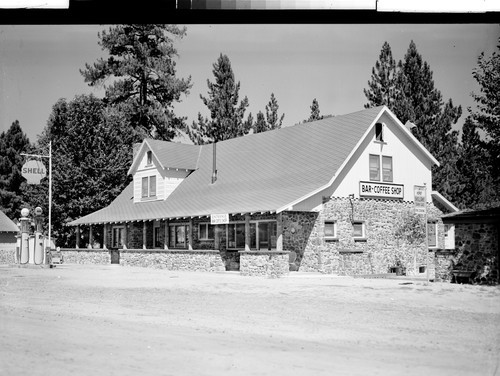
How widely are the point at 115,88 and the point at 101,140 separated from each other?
16.3ft

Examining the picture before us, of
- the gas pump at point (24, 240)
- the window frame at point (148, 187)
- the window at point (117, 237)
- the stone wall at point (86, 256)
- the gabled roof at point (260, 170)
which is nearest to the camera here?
the gabled roof at point (260, 170)

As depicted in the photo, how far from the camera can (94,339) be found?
7.50 meters

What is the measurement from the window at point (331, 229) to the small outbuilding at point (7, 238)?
45.7 feet

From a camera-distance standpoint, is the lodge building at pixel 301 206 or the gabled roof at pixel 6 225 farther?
the gabled roof at pixel 6 225

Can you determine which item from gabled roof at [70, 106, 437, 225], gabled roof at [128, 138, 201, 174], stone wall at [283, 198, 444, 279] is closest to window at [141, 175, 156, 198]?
gabled roof at [70, 106, 437, 225]

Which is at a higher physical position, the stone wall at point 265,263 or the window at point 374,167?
the window at point 374,167

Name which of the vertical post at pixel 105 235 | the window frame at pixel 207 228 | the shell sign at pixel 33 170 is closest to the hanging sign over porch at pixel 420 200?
the shell sign at pixel 33 170

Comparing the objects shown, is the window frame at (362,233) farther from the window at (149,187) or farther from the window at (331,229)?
the window at (149,187)

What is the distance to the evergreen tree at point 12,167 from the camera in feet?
32.2

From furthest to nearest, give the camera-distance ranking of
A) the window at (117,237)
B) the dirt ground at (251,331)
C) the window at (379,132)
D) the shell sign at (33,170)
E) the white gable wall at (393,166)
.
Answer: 1. the window at (117,237)
2. the window at (379,132)
3. the white gable wall at (393,166)
4. the shell sign at (33,170)
5. the dirt ground at (251,331)

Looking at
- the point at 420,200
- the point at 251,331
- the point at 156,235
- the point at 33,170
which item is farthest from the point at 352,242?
the point at 251,331

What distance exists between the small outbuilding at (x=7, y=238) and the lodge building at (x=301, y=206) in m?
3.05

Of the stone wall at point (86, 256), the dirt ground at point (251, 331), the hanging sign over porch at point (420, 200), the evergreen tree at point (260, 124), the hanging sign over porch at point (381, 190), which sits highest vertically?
the evergreen tree at point (260, 124)

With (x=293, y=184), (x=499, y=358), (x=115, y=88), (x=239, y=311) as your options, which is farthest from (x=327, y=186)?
(x=499, y=358)
